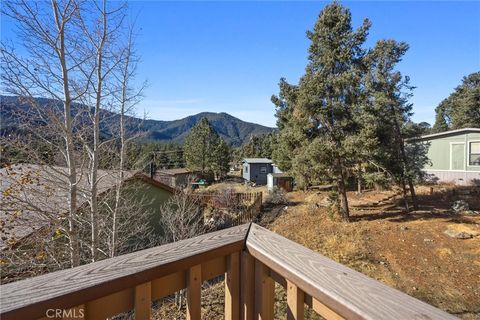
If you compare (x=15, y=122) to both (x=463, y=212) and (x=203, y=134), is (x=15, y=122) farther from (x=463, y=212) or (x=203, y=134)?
(x=203, y=134)

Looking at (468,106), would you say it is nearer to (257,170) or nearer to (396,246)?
(257,170)

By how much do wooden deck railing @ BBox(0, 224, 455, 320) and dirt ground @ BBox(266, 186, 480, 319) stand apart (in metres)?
6.16

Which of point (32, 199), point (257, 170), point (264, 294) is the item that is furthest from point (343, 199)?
point (257, 170)

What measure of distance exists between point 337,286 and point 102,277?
30.1 inches

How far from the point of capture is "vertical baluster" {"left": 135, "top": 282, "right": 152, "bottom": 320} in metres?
0.98

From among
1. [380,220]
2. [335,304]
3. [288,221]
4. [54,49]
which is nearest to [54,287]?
[335,304]

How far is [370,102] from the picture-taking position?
1023 cm

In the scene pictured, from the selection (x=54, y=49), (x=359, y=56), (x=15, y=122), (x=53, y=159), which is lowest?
(x=53, y=159)

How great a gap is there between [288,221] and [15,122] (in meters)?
9.49

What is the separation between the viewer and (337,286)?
878 millimetres

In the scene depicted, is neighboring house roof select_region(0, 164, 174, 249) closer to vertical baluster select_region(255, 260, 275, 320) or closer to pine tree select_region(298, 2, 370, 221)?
vertical baluster select_region(255, 260, 275, 320)

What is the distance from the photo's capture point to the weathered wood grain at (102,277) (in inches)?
29.6

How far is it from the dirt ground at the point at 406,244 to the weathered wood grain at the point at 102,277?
641 cm

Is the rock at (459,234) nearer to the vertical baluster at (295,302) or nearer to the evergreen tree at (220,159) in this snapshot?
the vertical baluster at (295,302)
